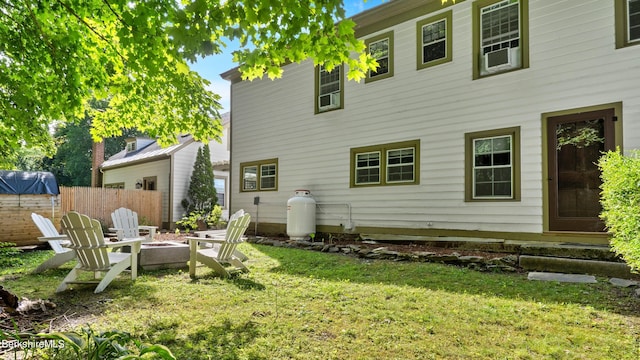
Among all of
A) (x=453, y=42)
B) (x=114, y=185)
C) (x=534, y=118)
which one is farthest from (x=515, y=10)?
(x=114, y=185)

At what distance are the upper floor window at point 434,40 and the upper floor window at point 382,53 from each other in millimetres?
786

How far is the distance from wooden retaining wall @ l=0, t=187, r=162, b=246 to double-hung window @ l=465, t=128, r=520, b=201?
11.8m

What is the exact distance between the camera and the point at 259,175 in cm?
1224

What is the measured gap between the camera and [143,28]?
3.78 meters

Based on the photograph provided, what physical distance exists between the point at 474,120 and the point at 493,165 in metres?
1.09

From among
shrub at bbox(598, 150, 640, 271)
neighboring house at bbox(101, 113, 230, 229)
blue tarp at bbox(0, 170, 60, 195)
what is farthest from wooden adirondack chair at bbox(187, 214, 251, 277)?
neighboring house at bbox(101, 113, 230, 229)

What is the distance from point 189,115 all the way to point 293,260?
3440 mm

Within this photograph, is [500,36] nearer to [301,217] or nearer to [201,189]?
[301,217]

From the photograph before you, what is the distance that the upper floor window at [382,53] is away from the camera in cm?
927

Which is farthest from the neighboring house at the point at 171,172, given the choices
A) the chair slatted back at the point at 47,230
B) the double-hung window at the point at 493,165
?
the double-hung window at the point at 493,165

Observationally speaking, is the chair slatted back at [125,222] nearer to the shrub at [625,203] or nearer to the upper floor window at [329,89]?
the upper floor window at [329,89]

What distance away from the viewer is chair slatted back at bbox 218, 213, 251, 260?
5715 mm

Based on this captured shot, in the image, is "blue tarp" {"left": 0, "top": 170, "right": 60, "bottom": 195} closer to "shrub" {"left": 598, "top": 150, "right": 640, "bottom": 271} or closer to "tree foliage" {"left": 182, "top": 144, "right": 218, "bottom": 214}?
"tree foliage" {"left": 182, "top": 144, "right": 218, "bottom": 214}

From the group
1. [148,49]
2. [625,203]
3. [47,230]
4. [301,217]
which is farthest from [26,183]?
[625,203]
